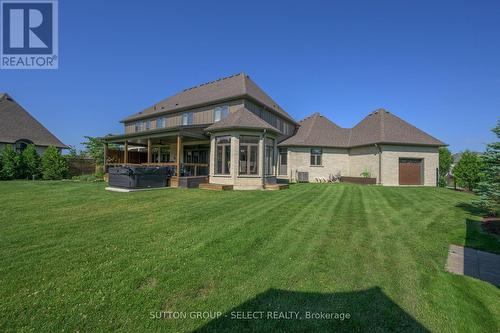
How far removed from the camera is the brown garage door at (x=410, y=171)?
20125mm

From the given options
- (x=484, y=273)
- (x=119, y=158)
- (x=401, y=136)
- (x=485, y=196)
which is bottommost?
(x=484, y=273)

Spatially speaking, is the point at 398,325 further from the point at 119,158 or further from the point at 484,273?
the point at 119,158

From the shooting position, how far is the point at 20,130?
25.9m

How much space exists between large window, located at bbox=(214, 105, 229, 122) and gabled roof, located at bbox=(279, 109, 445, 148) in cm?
657

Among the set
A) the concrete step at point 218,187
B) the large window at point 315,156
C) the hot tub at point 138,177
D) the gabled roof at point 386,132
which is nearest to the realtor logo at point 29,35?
the hot tub at point 138,177

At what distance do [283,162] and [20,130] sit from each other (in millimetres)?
29059

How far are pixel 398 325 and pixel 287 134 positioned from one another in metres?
22.8

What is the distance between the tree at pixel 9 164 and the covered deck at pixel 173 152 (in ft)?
25.4

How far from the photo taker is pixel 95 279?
131 inches

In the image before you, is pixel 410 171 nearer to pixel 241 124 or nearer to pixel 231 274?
pixel 241 124

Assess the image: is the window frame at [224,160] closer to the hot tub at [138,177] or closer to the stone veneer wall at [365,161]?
the hot tub at [138,177]

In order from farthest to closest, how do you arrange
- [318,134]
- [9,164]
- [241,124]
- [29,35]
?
1. [318,134]
2. [9,164]
3. [241,124]
4. [29,35]

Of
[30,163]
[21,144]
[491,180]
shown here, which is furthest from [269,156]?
[21,144]

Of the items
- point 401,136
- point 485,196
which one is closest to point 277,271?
point 485,196
